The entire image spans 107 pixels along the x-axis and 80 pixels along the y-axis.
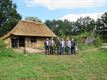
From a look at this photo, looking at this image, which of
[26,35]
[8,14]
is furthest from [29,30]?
[8,14]

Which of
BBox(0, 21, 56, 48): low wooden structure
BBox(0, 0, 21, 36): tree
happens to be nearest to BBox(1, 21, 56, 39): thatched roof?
BBox(0, 21, 56, 48): low wooden structure

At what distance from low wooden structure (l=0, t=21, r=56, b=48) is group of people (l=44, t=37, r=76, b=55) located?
545 inches

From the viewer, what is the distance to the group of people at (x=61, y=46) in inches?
992

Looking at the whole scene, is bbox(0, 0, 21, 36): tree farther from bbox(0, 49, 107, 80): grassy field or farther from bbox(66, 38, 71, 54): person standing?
bbox(0, 49, 107, 80): grassy field

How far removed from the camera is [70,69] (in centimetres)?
1658

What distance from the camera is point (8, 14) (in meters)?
59.8

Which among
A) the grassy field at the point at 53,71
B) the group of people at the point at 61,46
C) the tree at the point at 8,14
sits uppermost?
the tree at the point at 8,14

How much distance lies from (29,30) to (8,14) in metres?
18.0

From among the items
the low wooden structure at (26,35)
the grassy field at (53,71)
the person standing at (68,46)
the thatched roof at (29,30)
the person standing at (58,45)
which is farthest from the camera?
the thatched roof at (29,30)

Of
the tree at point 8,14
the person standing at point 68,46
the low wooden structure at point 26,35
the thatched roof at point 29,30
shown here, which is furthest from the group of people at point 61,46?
the tree at point 8,14

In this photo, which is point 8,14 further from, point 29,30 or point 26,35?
point 26,35

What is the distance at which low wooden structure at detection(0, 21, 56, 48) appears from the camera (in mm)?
40381

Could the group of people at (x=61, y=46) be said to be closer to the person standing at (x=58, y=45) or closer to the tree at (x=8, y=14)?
the person standing at (x=58, y=45)

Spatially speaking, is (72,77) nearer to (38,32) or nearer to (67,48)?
(67,48)
